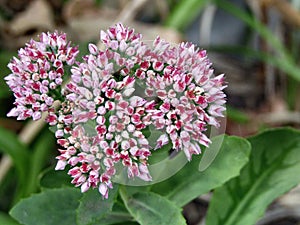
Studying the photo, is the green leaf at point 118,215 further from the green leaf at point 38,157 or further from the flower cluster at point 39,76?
the green leaf at point 38,157

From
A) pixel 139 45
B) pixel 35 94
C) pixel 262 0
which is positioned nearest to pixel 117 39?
pixel 139 45

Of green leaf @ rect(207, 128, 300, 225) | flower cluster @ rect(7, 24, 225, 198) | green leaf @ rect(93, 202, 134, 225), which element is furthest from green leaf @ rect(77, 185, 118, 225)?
green leaf @ rect(207, 128, 300, 225)

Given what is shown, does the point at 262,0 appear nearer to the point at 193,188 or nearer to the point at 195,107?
the point at 193,188

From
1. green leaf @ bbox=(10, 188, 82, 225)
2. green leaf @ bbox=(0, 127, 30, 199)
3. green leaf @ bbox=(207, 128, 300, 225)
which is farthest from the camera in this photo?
green leaf @ bbox=(0, 127, 30, 199)

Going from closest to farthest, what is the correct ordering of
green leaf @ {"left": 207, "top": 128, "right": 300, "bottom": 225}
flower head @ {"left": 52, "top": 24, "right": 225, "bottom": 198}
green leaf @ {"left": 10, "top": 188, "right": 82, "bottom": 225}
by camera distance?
flower head @ {"left": 52, "top": 24, "right": 225, "bottom": 198} → green leaf @ {"left": 10, "top": 188, "right": 82, "bottom": 225} → green leaf @ {"left": 207, "top": 128, "right": 300, "bottom": 225}

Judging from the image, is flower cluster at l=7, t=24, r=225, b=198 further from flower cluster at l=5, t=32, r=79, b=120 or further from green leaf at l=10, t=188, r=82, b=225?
green leaf at l=10, t=188, r=82, b=225

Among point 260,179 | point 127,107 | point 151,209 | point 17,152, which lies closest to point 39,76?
point 127,107
